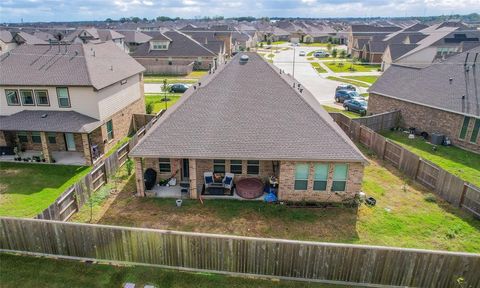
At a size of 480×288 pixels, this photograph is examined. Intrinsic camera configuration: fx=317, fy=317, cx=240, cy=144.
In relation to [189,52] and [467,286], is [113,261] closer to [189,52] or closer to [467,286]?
[467,286]

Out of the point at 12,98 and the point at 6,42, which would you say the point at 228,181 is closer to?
the point at 12,98

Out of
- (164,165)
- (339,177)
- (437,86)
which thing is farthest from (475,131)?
(164,165)

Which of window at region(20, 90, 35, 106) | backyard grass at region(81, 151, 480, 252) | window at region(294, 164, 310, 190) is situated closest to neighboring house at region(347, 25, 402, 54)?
backyard grass at region(81, 151, 480, 252)

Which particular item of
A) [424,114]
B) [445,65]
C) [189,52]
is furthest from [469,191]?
[189,52]

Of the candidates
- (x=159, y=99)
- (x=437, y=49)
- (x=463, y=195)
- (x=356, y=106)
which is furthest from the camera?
(x=437, y=49)

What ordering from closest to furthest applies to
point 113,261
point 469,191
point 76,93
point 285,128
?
1. point 113,261
2. point 469,191
3. point 285,128
4. point 76,93

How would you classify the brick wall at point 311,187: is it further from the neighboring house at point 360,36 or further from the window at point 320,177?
the neighboring house at point 360,36

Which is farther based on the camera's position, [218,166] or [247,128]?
[218,166]
